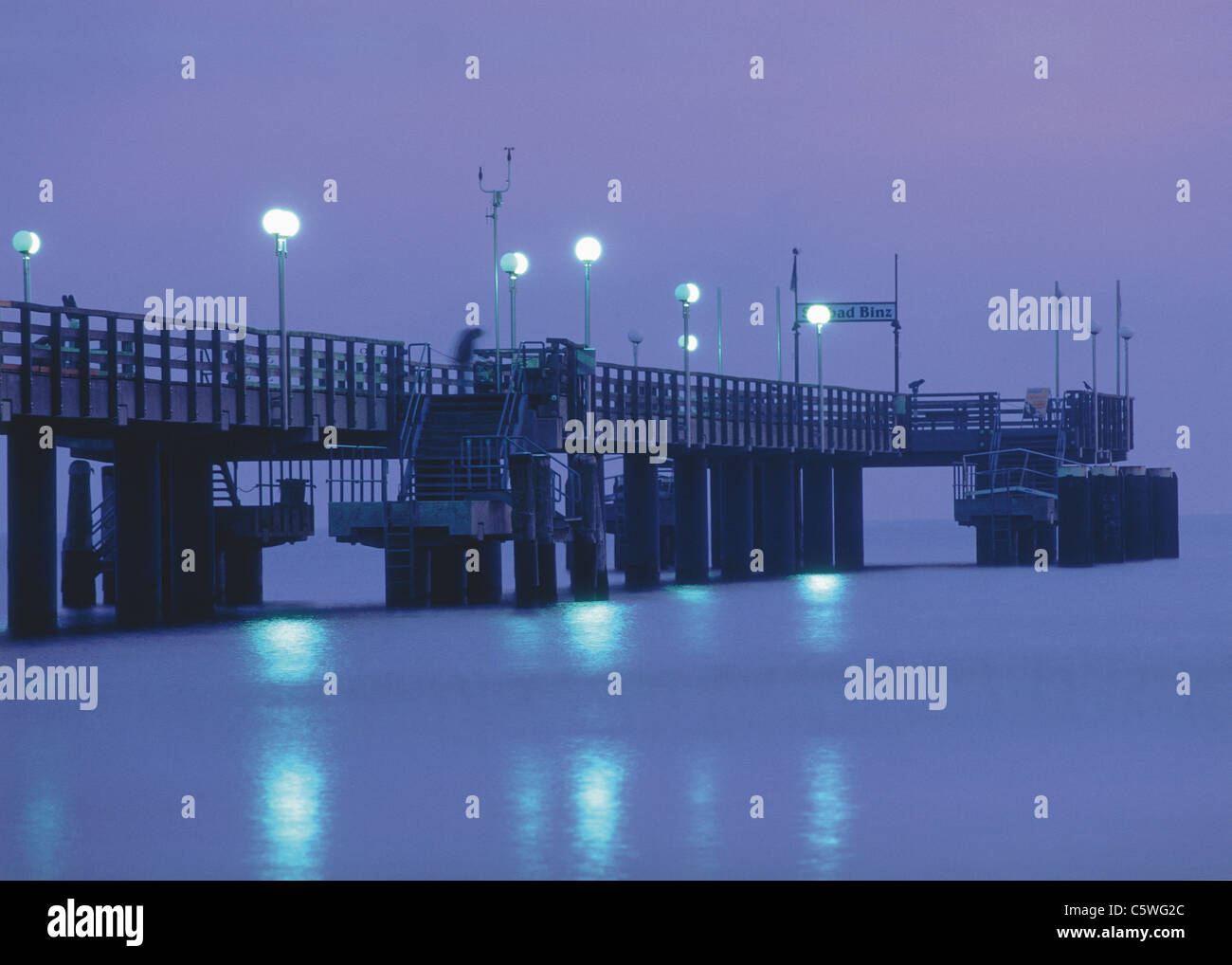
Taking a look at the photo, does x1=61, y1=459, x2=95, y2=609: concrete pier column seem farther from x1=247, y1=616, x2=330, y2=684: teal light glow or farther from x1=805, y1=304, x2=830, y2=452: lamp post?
x1=805, y1=304, x2=830, y2=452: lamp post

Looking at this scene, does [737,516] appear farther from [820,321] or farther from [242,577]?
[242,577]

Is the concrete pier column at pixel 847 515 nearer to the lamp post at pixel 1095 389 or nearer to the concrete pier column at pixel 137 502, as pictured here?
the lamp post at pixel 1095 389

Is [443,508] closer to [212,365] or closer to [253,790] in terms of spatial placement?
[212,365]

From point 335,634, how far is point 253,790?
20.1 m

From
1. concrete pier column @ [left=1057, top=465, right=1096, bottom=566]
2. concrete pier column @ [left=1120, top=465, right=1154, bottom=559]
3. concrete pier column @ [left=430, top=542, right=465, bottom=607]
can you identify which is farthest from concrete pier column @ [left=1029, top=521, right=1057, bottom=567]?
concrete pier column @ [left=430, top=542, right=465, bottom=607]

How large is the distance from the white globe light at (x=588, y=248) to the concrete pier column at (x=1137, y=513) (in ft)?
104

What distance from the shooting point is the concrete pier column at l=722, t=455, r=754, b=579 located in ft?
186

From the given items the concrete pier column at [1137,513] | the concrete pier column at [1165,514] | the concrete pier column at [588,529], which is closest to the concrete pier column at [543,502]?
the concrete pier column at [588,529]

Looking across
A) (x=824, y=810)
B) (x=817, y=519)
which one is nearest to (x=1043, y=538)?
(x=817, y=519)

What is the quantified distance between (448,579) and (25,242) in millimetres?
11235

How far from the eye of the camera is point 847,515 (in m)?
68.6

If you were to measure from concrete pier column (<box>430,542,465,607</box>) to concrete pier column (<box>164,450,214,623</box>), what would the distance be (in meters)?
4.98
